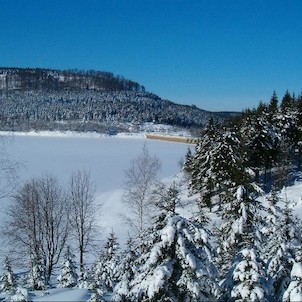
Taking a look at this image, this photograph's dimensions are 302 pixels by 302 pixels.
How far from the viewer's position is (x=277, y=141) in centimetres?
4866

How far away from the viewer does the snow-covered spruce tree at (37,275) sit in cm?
1979

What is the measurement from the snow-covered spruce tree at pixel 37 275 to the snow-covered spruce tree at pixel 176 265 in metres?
11.7

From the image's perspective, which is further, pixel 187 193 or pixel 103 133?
pixel 103 133

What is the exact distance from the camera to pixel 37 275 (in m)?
20.2

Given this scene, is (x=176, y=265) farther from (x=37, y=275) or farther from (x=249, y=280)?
(x=37, y=275)

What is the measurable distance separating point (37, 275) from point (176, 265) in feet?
42.8

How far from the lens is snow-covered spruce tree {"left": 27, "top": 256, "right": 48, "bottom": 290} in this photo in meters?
19.8

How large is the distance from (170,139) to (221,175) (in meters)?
102

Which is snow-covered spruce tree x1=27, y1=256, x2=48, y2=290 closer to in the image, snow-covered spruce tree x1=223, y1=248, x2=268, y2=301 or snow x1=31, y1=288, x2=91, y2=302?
snow x1=31, y1=288, x2=91, y2=302

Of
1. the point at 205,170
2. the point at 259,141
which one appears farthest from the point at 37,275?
the point at 259,141

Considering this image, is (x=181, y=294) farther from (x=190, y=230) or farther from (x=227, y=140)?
(x=227, y=140)

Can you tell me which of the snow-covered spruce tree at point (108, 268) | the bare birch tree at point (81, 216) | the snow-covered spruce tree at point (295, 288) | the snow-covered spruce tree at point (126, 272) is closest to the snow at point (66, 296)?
the snow-covered spruce tree at point (126, 272)

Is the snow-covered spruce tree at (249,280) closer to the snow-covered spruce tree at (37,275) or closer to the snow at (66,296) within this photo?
the snow at (66,296)

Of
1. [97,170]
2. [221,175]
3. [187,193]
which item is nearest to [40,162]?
[97,170]
